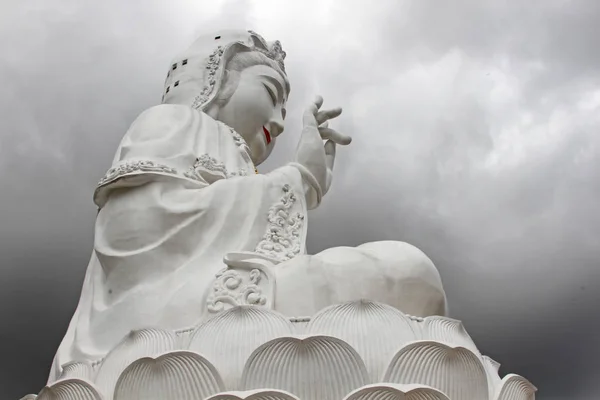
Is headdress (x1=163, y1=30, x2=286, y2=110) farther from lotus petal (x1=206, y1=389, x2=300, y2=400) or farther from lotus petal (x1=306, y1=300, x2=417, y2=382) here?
lotus petal (x1=206, y1=389, x2=300, y2=400)

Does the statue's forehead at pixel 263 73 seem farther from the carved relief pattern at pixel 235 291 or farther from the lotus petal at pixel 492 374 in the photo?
the lotus petal at pixel 492 374

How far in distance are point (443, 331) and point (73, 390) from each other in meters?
1.70

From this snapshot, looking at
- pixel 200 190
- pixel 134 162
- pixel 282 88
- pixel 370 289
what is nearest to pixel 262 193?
pixel 200 190

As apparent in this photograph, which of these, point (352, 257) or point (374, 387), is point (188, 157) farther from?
point (374, 387)

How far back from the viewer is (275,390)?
3375mm

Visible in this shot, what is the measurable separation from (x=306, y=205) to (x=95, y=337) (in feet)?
5.34

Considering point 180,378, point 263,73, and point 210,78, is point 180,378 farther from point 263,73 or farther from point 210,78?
point 263,73

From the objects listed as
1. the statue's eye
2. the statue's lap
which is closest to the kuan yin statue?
the statue's lap

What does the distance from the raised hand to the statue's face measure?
2.63 ft

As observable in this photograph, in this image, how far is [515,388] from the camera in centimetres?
392

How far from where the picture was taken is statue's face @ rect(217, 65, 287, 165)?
6668 mm

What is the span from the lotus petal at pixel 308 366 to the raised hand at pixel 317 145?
7.43 ft

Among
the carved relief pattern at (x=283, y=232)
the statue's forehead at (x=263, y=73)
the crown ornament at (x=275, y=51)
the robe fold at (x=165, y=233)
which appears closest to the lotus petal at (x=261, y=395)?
the robe fold at (x=165, y=233)

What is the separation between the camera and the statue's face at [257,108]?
6.67m
